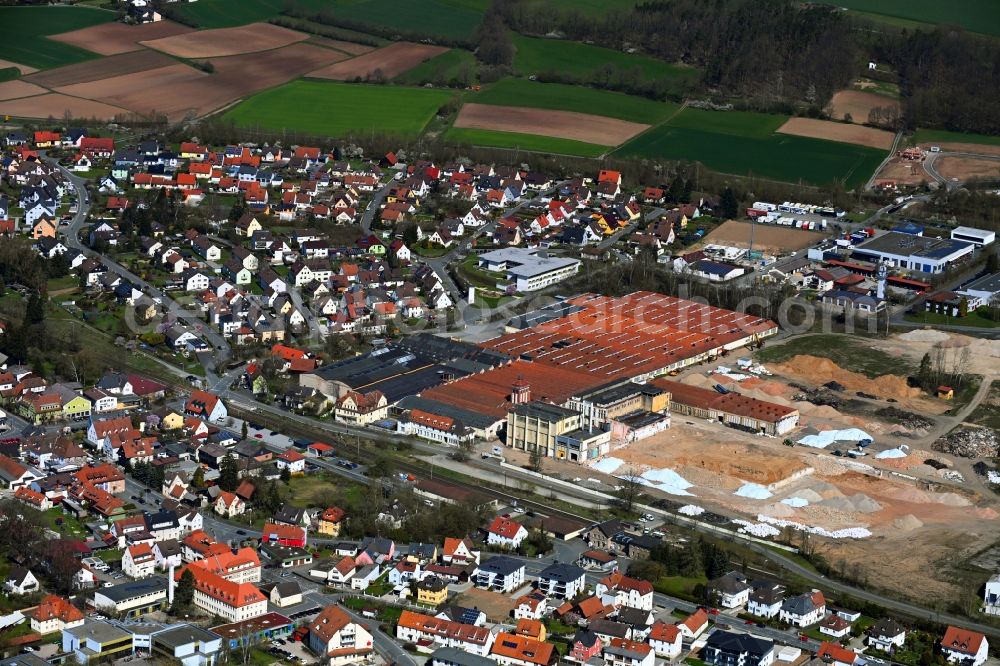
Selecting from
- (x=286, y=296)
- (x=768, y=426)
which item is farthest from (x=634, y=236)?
(x=768, y=426)

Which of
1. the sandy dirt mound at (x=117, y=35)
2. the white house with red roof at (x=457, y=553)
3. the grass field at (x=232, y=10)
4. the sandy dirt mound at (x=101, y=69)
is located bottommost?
the white house with red roof at (x=457, y=553)

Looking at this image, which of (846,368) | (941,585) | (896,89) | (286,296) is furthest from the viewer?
(896,89)

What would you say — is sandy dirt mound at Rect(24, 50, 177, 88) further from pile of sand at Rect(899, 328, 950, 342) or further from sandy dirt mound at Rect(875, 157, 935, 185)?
pile of sand at Rect(899, 328, 950, 342)

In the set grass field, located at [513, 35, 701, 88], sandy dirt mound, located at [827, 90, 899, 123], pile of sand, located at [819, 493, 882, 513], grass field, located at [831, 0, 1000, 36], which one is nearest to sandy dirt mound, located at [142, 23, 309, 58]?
grass field, located at [513, 35, 701, 88]

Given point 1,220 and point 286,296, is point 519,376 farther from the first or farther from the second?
point 1,220

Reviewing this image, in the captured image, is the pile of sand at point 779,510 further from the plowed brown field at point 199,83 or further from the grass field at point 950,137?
the plowed brown field at point 199,83

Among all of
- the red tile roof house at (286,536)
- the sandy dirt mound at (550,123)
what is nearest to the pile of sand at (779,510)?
the red tile roof house at (286,536)

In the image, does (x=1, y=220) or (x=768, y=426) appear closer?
(x=768, y=426)
